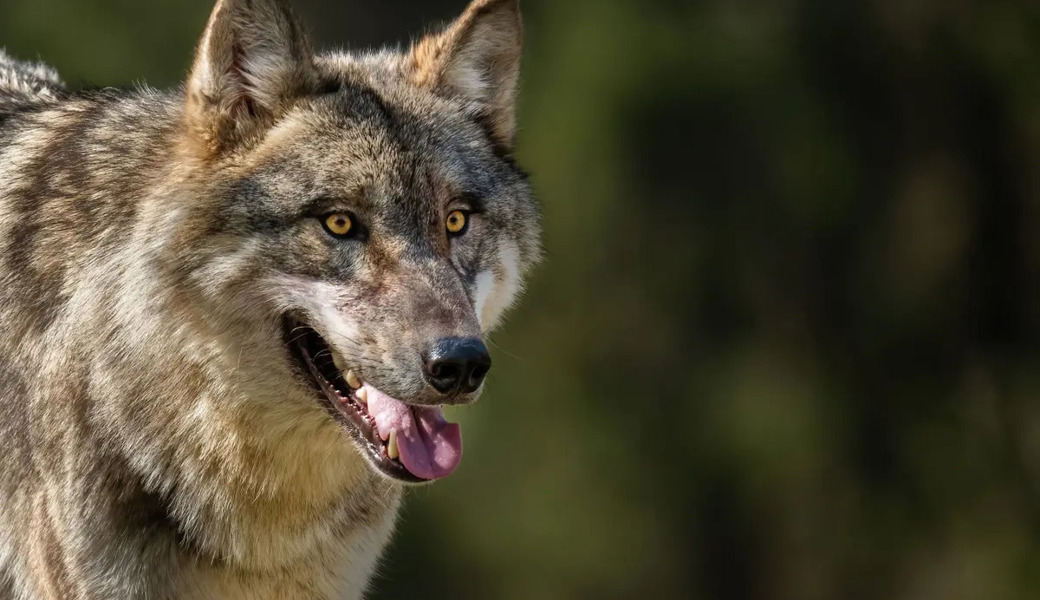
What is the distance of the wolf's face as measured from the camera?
4.15 metres

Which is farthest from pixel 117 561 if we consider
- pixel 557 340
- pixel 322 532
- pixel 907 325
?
pixel 907 325

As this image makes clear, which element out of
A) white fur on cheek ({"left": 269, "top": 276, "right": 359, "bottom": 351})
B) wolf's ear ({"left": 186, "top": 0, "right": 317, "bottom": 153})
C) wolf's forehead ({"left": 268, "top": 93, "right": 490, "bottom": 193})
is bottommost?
white fur on cheek ({"left": 269, "top": 276, "right": 359, "bottom": 351})

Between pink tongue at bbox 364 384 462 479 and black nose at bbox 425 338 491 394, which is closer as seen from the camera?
black nose at bbox 425 338 491 394

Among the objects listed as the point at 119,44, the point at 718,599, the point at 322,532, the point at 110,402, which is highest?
the point at 110,402

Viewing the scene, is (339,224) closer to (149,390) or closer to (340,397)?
(340,397)

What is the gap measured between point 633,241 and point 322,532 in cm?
991

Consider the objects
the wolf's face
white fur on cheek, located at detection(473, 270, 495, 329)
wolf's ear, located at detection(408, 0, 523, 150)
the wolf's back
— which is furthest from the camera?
the wolf's back

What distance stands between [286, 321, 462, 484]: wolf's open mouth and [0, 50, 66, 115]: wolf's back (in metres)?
1.53

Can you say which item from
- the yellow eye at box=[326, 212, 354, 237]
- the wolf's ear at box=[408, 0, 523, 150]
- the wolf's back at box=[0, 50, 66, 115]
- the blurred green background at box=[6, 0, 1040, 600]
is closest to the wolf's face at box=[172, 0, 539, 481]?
the yellow eye at box=[326, 212, 354, 237]

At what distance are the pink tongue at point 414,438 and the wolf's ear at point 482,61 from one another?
109cm

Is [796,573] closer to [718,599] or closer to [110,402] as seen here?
[718,599]

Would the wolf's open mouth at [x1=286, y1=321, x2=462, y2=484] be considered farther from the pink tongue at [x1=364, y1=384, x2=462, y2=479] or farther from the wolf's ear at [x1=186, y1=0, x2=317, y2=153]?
the wolf's ear at [x1=186, y1=0, x2=317, y2=153]

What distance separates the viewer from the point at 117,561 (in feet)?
13.9

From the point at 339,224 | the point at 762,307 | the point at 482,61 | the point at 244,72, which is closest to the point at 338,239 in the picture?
the point at 339,224
